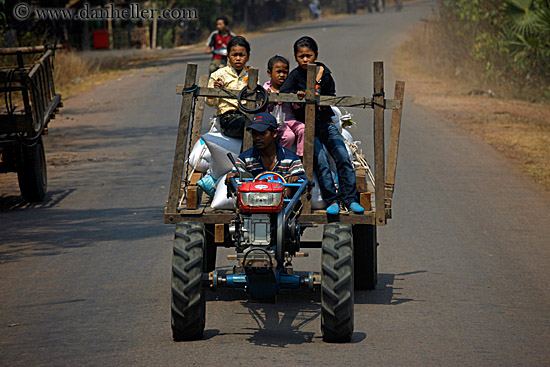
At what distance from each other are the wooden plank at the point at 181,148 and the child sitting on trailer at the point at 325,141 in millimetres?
844

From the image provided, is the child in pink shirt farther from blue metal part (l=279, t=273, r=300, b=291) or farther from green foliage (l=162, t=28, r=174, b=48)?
green foliage (l=162, t=28, r=174, b=48)

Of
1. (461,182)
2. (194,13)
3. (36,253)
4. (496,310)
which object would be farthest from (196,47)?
(496,310)

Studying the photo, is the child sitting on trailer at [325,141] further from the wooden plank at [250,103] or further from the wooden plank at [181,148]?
the wooden plank at [181,148]

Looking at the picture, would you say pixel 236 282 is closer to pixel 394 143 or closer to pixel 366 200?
pixel 366 200

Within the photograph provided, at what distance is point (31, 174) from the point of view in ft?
37.6

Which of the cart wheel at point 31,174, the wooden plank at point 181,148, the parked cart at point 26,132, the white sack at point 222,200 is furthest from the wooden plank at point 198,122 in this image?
the cart wheel at point 31,174

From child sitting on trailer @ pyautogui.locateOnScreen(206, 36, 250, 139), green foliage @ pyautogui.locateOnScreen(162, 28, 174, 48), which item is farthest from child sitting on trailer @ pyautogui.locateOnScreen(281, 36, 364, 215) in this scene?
green foliage @ pyautogui.locateOnScreen(162, 28, 174, 48)

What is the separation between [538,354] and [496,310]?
1.17 metres

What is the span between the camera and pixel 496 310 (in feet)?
22.2

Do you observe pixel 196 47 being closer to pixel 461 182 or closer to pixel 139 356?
pixel 461 182

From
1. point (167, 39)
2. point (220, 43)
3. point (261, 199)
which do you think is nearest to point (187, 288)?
point (261, 199)

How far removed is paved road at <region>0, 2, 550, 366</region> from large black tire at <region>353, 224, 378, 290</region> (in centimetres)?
15

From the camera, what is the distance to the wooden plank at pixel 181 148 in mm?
6051

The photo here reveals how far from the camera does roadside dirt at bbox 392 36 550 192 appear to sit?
14758 millimetres
